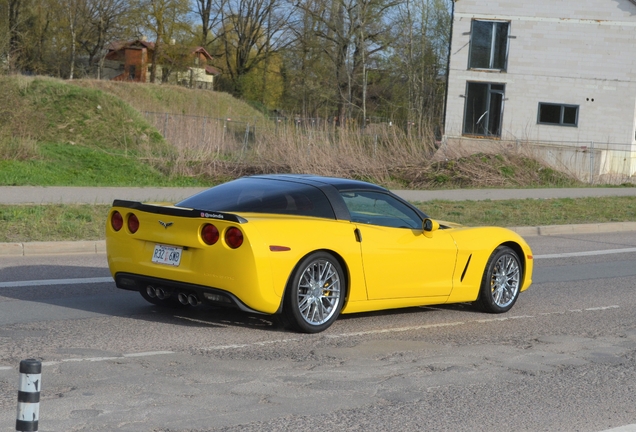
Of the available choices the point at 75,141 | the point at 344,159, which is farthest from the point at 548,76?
the point at 75,141

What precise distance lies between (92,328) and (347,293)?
2.16m

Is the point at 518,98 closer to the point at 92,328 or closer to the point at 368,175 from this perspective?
the point at 368,175

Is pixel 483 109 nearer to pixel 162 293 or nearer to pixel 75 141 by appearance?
pixel 75 141

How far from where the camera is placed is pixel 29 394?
324 cm

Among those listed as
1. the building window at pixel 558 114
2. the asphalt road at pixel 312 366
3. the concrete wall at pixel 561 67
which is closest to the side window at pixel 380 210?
the asphalt road at pixel 312 366

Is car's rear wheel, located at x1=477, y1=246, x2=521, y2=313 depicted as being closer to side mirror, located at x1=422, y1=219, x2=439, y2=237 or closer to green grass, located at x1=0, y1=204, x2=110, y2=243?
side mirror, located at x1=422, y1=219, x2=439, y2=237

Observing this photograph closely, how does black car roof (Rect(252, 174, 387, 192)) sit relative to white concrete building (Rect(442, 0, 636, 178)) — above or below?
below

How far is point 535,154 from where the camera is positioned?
3003cm

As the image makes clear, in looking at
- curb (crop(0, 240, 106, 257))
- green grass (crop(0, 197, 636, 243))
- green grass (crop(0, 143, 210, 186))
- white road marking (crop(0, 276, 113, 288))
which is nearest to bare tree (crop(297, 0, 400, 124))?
green grass (crop(0, 143, 210, 186))

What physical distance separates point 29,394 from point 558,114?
1561 inches

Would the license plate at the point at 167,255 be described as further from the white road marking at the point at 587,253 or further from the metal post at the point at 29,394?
the white road marking at the point at 587,253

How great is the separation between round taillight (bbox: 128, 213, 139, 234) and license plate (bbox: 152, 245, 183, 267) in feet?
1.08

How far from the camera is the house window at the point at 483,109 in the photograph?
136 ft

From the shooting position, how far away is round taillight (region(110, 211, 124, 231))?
7.90 metres
